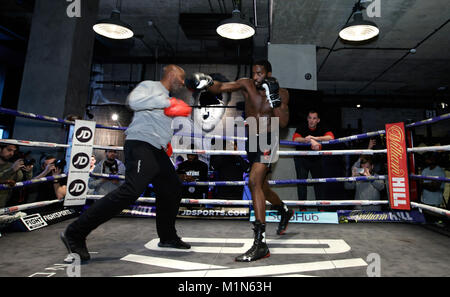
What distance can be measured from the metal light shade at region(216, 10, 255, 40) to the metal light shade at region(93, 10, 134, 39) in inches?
60.1

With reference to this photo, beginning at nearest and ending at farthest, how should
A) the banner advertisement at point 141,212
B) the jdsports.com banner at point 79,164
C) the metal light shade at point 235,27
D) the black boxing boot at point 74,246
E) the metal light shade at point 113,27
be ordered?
the black boxing boot at point 74,246
the jdsports.com banner at point 79,164
the banner advertisement at point 141,212
the metal light shade at point 235,27
the metal light shade at point 113,27

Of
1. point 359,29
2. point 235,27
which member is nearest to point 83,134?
point 235,27

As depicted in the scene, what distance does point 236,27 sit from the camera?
4.04 m

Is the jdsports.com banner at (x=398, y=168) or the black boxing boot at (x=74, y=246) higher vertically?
the jdsports.com banner at (x=398, y=168)

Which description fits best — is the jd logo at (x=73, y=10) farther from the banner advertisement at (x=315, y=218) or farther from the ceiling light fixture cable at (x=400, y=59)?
the ceiling light fixture cable at (x=400, y=59)

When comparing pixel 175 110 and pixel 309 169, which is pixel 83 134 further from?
pixel 309 169

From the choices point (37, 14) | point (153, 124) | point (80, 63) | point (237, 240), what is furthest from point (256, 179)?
point (37, 14)

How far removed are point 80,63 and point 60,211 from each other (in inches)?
108

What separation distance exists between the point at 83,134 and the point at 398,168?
10.6ft

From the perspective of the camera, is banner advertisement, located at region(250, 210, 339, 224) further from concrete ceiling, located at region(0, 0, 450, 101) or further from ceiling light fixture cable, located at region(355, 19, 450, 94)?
ceiling light fixture cable, located at region(355, 19, 450, 94)

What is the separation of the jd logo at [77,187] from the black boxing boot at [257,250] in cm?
198

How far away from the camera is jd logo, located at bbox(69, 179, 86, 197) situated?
104 inches

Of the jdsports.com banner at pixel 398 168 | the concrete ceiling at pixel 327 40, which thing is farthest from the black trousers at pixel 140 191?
the concrete ceiling at pixel 327 40

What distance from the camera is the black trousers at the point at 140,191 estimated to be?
1.54 meters
